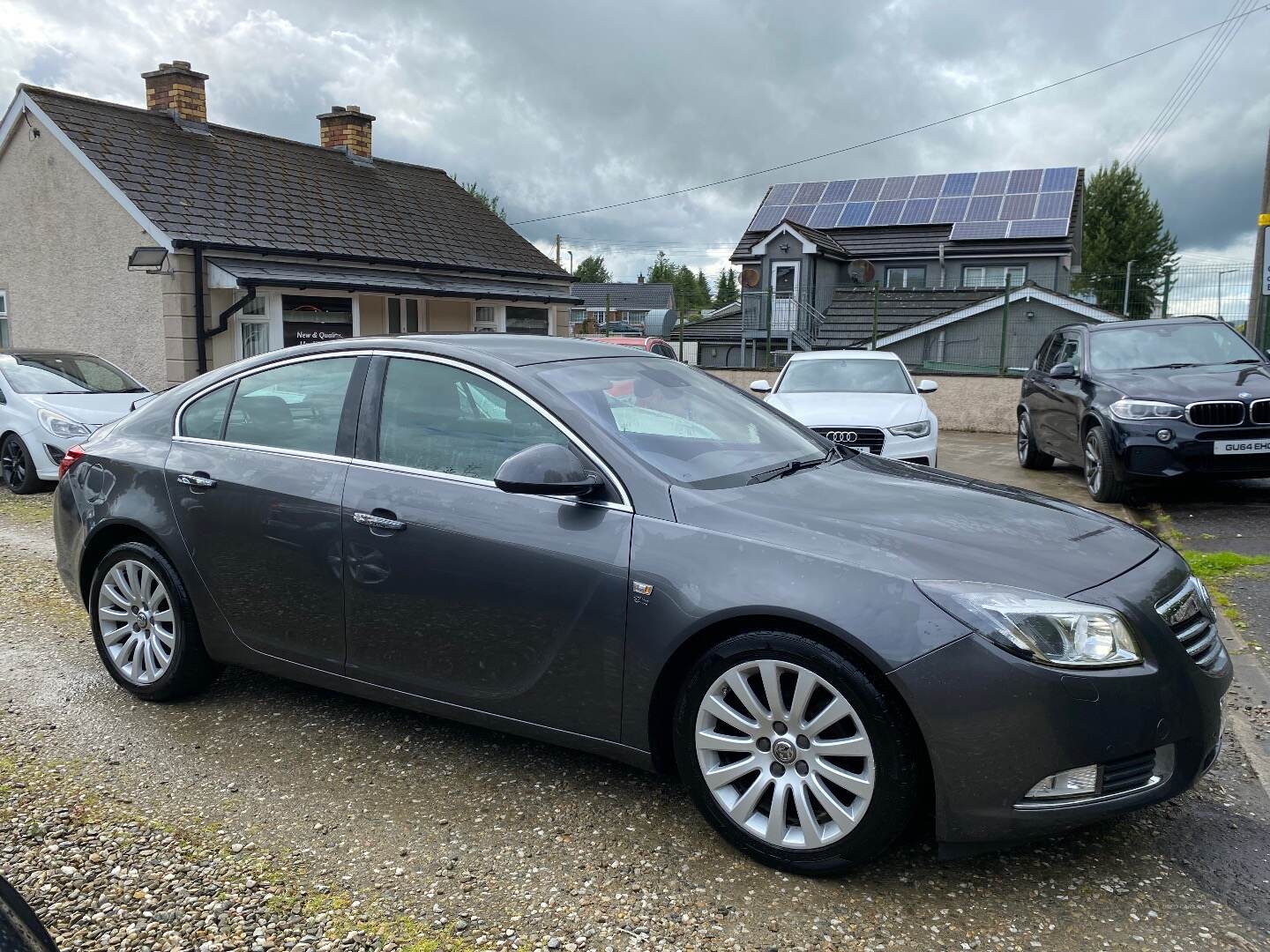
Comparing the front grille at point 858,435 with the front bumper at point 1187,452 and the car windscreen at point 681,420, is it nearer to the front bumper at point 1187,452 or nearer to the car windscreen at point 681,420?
the front bumper at point 1187,452

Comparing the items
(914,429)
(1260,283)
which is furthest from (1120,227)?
(914,429)

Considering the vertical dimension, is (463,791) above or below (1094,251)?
below

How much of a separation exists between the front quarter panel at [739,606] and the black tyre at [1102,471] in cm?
671

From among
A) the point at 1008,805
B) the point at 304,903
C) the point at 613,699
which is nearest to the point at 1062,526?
the point at 1008,805

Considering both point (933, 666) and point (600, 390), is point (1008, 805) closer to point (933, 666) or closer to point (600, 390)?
point (933, 666)

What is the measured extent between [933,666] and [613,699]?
1.00m

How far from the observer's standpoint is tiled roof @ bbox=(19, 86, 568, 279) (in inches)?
668

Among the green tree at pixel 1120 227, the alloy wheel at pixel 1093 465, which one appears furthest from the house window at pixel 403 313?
the green tree at pixel 1120 227

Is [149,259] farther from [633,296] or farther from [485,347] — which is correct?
[633,296]

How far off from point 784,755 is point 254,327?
53.1 ft

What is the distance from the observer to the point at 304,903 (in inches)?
112

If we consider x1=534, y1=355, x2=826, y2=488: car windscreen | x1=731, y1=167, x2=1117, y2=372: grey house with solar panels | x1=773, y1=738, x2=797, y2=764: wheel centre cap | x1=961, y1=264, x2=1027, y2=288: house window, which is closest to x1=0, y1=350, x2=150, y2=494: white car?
x1=534, y1=355, x2=826, y2=488: car windscreen

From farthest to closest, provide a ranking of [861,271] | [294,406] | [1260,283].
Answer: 1. [861,271]
2. [1260,283]
3. [294,406]

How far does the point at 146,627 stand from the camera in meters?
4.29
